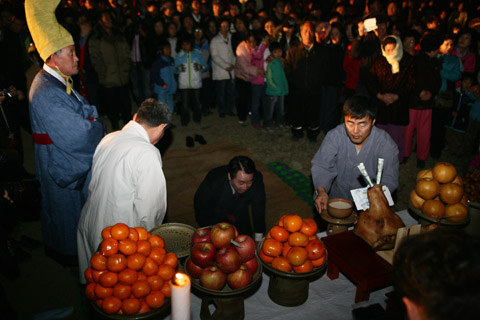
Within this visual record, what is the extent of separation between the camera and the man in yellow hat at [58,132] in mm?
2875

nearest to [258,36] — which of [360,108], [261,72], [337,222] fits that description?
[261,72]

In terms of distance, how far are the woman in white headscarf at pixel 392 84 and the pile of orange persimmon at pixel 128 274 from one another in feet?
14.4

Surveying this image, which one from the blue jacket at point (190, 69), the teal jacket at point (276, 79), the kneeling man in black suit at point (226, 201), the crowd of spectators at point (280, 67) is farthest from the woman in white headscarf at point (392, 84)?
the blue jacket at point (190, 69)

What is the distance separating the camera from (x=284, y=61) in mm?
6449

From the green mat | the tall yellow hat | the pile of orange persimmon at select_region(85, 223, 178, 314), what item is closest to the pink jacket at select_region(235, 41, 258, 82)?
the green mat

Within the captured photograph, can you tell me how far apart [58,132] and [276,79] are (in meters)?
4.66

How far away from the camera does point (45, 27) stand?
112 inches

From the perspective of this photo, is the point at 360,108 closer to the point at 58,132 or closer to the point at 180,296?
the point at 180,296

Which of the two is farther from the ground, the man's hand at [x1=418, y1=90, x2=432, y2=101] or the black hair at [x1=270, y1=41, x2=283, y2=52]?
the black hair at [x1=270, y1=41, x2=283, y2=52]

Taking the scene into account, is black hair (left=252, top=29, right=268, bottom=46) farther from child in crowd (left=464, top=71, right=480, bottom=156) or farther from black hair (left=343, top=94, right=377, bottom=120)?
black hair (left=343, top=94, right=377, bottom=120)

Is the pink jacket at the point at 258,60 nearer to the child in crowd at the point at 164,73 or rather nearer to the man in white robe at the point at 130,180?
the child in crowd at the point at 164,73

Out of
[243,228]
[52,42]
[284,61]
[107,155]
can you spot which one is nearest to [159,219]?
[107,155]

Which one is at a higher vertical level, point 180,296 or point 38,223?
point 180,296

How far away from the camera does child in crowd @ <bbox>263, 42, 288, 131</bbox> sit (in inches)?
266
